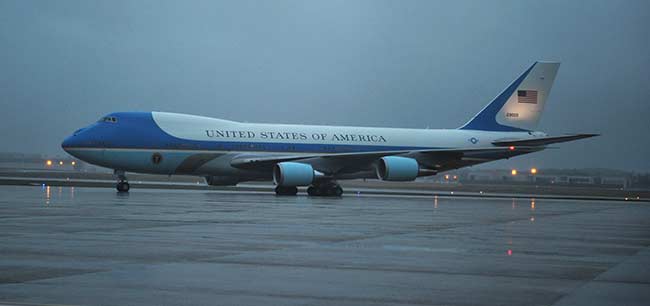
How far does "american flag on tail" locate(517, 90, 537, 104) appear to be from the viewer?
46812 mm

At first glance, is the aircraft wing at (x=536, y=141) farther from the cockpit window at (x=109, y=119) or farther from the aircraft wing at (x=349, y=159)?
the cockpit window at (x=109, y=119)

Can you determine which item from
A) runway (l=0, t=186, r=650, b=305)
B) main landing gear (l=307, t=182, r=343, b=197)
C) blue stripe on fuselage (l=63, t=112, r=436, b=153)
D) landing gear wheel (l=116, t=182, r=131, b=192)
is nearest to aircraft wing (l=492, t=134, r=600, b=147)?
main landing gear (l=307, t=182, r=343, b=197)

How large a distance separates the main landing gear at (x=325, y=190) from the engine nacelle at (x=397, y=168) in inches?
82.0

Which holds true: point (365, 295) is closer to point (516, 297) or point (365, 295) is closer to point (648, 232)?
point (516, 297)

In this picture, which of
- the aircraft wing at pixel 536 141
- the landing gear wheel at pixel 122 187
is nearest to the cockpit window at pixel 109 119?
the landing gear wheel at pixel 122 187

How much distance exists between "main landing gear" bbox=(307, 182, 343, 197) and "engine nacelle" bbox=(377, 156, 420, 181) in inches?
82.0

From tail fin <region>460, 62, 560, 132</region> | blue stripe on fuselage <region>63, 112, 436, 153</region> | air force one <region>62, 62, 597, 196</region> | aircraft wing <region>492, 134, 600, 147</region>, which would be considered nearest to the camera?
blue stripe on fuselage <region>63, 112, 436, 153</region>

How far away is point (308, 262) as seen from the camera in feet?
35.9

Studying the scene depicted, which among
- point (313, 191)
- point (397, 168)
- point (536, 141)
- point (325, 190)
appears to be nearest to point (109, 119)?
point (313, 191)

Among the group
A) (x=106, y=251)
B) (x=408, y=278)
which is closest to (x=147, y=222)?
(x=106, y=251)

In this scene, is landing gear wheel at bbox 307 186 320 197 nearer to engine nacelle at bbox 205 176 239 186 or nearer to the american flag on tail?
engine nacelle at bbox 205 176 239 186

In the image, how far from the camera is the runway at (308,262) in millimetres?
8172

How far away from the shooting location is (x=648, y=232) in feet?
61.1

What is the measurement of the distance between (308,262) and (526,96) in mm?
37877
